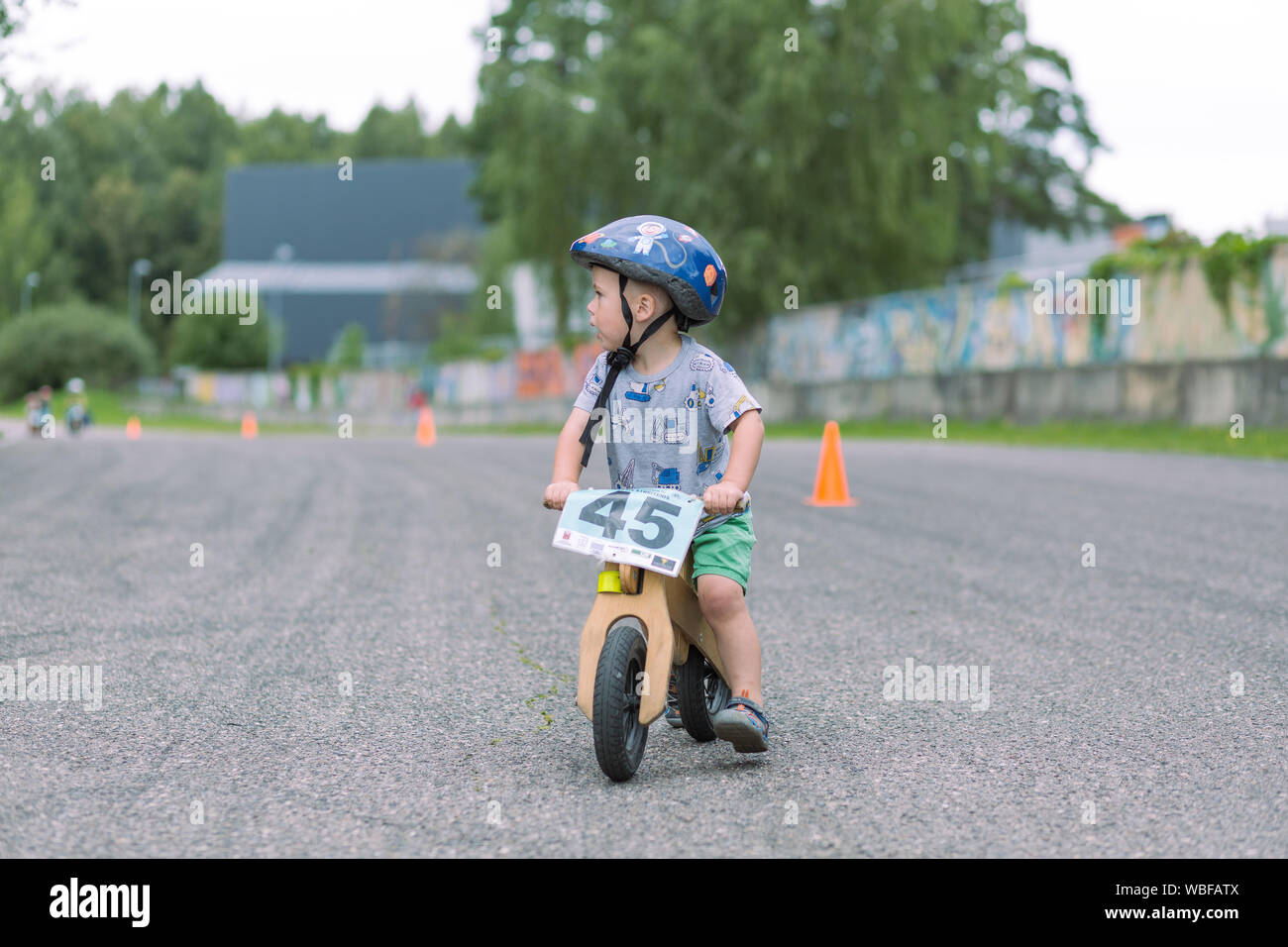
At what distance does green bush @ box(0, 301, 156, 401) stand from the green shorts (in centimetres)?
7271

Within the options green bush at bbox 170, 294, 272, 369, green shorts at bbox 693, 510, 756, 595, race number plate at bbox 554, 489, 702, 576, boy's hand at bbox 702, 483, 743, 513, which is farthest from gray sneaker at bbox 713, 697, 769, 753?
green bush at bbox 170, 294, 272, 369

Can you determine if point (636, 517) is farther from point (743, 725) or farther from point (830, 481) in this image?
point (830, 481)

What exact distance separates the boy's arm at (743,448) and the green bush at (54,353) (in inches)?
2864

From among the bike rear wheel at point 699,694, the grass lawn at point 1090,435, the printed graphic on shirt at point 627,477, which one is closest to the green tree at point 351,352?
the grass lawn at point 1090,435

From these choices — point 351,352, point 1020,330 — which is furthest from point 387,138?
point 1020,330

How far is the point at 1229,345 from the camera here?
20.8 m

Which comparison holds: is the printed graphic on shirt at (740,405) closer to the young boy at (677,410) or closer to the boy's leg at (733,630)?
the young boy at (677,410)

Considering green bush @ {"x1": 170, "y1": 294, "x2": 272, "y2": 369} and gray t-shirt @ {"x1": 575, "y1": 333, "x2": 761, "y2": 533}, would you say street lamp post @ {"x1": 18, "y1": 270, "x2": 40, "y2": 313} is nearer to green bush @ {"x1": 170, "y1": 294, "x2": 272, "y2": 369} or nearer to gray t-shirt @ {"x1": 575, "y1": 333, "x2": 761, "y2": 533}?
green bush @ {"x1": 170, "y1": 294, "x2": 272, "y2": 369}

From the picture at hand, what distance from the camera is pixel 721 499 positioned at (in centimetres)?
395

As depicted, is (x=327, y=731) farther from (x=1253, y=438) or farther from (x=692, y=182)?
(x=692, y=182)

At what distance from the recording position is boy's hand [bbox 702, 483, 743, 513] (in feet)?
13.0

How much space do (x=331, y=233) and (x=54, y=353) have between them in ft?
65.9

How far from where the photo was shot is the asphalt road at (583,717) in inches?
142

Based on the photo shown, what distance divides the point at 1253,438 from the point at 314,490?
40.7 feet
